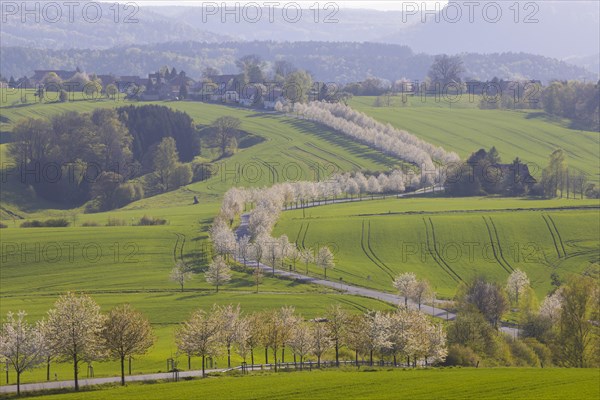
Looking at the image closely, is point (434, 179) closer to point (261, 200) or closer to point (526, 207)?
point (526, 207)

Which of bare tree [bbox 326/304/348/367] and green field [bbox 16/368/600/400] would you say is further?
bare tree [bbox 326/304/348/367]

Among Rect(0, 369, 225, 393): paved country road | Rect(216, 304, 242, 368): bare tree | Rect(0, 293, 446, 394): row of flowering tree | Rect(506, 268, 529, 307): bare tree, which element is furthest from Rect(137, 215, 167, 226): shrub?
Rect(0, 369, 225, 393): paved country road

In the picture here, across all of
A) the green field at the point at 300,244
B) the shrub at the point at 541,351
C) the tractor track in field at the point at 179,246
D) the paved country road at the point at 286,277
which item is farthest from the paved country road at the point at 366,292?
the tractor track in field at the point at 179,246

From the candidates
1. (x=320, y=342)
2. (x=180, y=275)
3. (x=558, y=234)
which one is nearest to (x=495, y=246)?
(x=558, y=234)

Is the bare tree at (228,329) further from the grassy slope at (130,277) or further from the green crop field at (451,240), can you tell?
the green crop field at (451,240)

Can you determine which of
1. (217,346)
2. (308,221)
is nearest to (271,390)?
(217,346)

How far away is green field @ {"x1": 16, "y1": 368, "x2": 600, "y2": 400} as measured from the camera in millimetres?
58953

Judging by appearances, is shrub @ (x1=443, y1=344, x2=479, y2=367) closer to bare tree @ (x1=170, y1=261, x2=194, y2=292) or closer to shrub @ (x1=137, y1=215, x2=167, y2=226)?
bare tree @ (x1=170, y1=261, x2=194, y2=292)

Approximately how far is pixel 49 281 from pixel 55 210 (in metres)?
74.5

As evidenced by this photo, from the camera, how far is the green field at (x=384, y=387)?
59.0m

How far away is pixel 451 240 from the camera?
14638cm

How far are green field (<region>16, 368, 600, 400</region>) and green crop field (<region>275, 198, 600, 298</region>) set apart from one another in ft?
185

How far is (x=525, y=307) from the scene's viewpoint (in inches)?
4326

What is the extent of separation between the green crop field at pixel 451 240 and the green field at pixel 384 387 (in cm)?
5645
